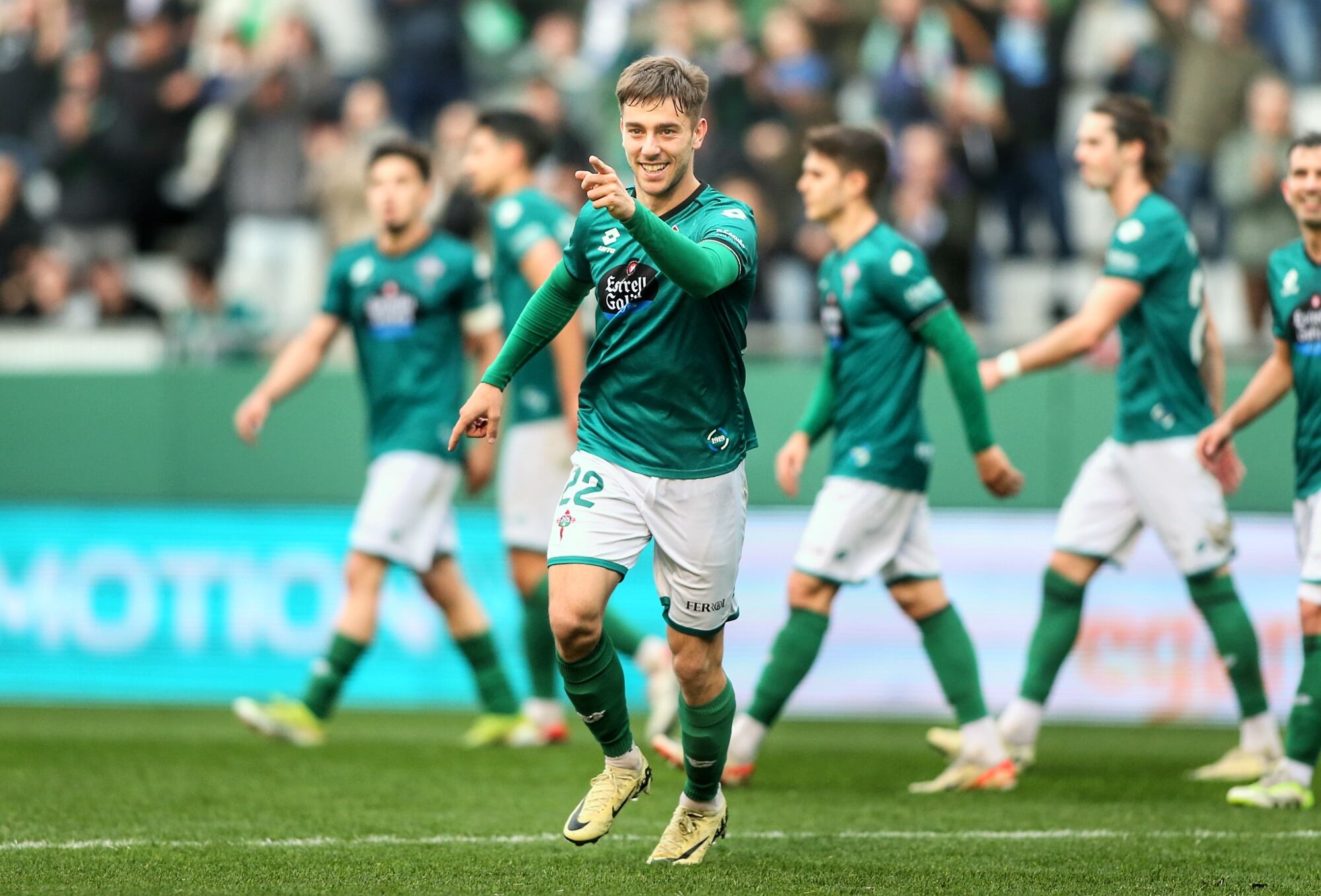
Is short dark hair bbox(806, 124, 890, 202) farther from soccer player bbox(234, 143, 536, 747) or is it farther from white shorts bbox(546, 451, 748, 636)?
white shorts bbox(546, 451, 748, 636)

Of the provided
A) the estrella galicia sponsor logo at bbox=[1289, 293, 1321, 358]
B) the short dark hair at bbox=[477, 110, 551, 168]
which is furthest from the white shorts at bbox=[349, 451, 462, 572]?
the estrella galicia sponsor logo at bbox=[1289, 293, 1321, 358]

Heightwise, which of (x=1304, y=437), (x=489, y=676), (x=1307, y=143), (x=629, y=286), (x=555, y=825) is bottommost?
(x=489, y=676)

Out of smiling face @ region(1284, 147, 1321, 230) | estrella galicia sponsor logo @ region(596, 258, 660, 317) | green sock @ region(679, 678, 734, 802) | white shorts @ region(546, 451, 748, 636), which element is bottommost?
green sock @ region(679, 678, 734, 802)

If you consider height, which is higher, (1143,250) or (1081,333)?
(1143,250)

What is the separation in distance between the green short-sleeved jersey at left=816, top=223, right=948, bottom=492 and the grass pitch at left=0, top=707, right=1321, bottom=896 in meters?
1.23

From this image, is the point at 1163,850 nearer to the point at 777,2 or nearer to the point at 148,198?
the point at 777,2

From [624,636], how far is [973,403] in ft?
7.94

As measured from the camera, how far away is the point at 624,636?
8234 millimetres

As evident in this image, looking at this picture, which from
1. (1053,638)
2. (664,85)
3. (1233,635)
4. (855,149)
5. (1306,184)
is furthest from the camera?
(1053,638)

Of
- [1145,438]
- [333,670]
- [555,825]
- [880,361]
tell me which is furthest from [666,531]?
[333,670]

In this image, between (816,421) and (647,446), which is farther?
(816,421)

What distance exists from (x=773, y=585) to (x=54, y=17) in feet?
26.9

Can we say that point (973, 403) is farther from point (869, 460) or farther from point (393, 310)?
point (393, 310)

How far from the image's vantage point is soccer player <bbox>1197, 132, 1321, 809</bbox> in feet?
20.6
